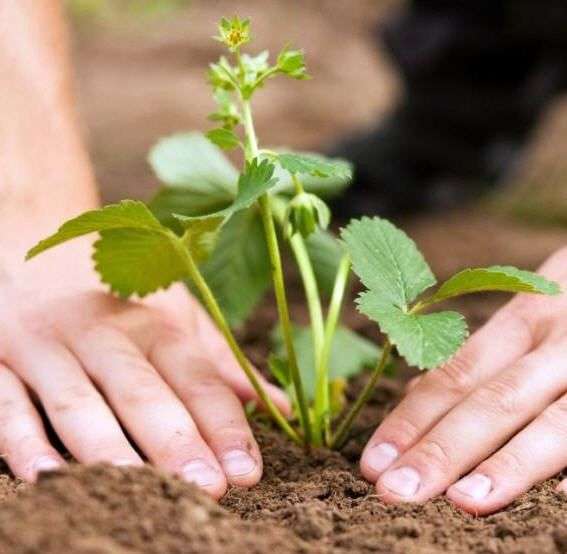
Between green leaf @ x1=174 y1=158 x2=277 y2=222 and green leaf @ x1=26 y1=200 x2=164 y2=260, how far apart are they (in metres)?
0.06

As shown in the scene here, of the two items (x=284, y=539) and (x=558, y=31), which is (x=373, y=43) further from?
(x=284, y=539)

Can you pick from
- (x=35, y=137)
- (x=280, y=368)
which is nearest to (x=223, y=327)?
(x=280, y=368)

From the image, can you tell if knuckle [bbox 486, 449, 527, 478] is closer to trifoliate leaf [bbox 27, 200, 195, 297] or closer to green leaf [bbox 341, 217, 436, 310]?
green leaf [bbox 341, 217, 436, 310]

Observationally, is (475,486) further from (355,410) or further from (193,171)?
(193,171)

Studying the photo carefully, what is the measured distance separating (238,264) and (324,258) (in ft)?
0.45

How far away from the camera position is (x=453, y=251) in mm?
2582

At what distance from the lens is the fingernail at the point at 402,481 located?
1120 millimetres

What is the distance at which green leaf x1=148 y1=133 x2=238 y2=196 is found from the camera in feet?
4.87

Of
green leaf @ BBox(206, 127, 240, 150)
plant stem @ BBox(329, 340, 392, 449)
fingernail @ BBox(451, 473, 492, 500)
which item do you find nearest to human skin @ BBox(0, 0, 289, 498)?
plant stem @ BBox(329, 340, 392, 449)

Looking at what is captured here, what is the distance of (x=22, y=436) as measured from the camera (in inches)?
48.4

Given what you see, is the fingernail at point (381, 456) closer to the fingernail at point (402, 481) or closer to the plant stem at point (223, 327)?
the fingernail at point (402, 481)

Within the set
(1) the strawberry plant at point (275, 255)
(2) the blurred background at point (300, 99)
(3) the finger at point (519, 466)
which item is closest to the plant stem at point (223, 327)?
(1) the strawberry plant at point (275, 255)

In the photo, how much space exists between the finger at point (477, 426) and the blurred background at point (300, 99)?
1.13m

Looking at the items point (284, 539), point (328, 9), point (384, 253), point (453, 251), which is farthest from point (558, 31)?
point (328, 9)
